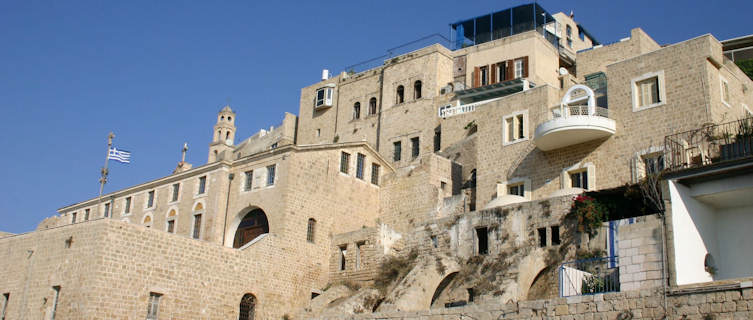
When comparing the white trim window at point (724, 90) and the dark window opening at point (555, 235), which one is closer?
the dark window opening at point (555, 235)

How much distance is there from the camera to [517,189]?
95.7 ft

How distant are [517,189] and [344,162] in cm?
798

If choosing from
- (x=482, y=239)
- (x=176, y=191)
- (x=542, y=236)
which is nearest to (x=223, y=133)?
(x=176, y=191)

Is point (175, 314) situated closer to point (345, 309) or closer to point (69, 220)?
point (345, 309)

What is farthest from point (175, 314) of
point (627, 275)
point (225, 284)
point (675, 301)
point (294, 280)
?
point (675, 301)

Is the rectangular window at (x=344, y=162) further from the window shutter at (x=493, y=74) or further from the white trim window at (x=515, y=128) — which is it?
the window shutter at (x=493, y=74)

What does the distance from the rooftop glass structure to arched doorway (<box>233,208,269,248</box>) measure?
17817 millimetres

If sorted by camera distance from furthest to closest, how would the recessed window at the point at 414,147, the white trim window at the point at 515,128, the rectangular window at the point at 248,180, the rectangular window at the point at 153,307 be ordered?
the recessed window at the point at 414,147
the rectangular window at the point at 248,180
the white trim window at the point at 515,128
the rectangular window at the point at 153,307

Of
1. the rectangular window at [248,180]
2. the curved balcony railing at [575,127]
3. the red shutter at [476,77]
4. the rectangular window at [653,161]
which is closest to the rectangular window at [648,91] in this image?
the curved balcony railing at [575,127]

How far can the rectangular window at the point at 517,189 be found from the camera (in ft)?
94.8

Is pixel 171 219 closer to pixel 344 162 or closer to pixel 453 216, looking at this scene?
pixel 344 162

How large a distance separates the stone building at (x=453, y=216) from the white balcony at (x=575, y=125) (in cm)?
7

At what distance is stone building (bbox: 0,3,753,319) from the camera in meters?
17.6

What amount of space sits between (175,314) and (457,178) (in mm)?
13419
